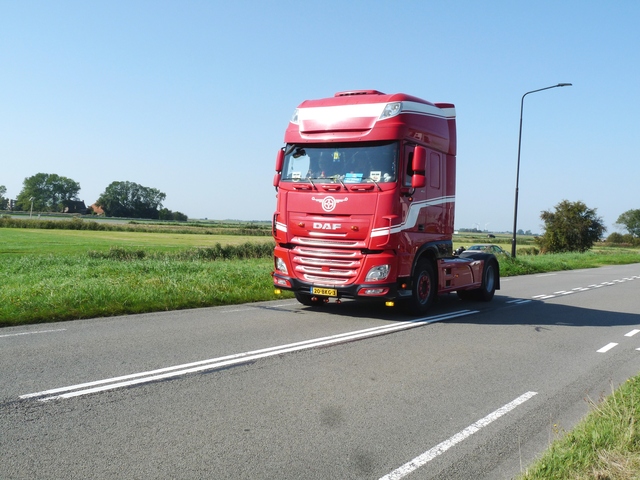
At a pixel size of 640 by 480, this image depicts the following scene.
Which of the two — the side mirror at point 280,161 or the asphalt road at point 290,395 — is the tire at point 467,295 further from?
the side mirror at point 280,161

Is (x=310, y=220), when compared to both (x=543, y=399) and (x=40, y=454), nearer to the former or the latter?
(x=543, y=399)

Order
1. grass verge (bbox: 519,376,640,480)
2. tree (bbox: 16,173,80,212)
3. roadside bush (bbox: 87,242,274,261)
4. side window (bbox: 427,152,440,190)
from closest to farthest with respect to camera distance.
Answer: grass verge (bbox: 519,376,640,480), side window (bbox: 427,152,440,190), roadside bush (bbox: 87,242,274,261), tree (bbox: 16,173,80,212)

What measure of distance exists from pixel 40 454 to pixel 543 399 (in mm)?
4467

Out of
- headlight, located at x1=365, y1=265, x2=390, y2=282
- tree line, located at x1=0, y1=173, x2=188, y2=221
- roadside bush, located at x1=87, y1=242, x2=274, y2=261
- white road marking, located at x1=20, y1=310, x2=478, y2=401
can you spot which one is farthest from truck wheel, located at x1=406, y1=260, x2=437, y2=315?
tree line, located at x1=0, y1=173, x2=188, y2=221

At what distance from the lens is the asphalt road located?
13.2ft

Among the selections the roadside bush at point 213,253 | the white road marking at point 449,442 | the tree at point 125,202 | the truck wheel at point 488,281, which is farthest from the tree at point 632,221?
the white road marking at point 449,442

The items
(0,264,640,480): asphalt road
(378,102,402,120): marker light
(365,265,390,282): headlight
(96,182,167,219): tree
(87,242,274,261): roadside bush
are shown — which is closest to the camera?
(0,264,640,480): asphalt road

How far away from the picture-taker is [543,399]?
230 inches

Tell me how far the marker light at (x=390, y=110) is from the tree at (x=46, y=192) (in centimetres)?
13614

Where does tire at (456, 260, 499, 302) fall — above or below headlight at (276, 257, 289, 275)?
below

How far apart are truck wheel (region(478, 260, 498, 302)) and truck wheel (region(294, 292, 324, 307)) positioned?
4.23m

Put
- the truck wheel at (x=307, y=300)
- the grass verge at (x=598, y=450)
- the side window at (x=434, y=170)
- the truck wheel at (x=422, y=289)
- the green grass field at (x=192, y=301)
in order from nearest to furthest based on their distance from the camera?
the grass verge at (x=598, y=450), the green grass field at (x=192, y=301), the truck wheel at (x=422, y=289), the side window at (x=434, y=170), the truck wheel at (x=307, y=300)

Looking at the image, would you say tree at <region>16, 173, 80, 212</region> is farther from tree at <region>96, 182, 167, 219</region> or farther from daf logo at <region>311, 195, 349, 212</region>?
daf logo at <region>311, 195, 349, 212</region>

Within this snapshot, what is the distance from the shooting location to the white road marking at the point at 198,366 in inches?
210
